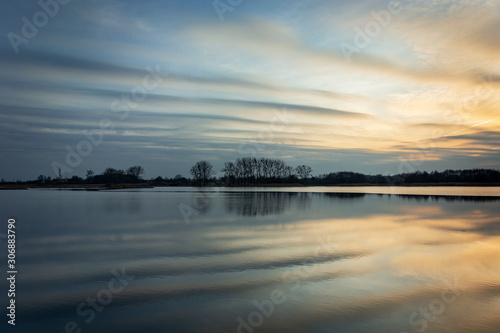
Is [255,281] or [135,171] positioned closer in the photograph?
[255,281]

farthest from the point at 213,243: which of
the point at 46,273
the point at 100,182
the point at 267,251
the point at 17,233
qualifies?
the point at 100,182

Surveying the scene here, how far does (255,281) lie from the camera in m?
9.52

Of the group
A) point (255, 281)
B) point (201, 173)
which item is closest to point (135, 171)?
point (201, 173)

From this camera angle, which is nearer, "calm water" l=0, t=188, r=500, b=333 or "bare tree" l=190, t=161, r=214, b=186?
"calm water" l=0, t=188, r=500, b=333

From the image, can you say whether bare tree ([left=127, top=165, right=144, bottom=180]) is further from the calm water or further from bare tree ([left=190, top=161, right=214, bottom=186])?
the calm water

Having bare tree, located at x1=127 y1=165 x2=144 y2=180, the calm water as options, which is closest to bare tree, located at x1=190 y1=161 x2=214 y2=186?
bare tree, located at x1=127 y1=165 x2=144 y2=180

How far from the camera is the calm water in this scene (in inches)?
272

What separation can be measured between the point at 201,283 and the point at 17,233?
13193 millimetres

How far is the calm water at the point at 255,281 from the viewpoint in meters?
6.90

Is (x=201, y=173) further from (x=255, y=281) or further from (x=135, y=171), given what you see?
(x=255, y=281)

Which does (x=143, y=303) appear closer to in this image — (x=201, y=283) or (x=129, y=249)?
(x=201, y=283)

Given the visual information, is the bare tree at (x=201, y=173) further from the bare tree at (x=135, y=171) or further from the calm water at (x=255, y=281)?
the calm water at (x=255, y=281)

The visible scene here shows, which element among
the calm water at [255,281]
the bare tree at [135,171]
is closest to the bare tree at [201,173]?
the bare tree at [135,171]

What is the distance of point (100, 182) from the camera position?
14150 cm
